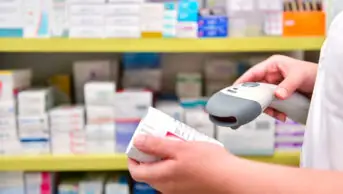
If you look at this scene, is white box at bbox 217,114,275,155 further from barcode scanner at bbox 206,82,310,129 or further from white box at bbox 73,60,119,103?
barcode scanner at bbox 206,82,310,129

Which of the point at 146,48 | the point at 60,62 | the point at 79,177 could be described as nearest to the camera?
the point at 146,48

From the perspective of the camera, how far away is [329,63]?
1.55 feet

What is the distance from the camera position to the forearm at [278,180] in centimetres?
34

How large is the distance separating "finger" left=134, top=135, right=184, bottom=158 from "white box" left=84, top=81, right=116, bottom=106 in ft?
2.31

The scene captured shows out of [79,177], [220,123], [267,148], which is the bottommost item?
[79,177]

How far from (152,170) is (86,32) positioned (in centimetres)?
73

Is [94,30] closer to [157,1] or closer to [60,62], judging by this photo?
[157,1]

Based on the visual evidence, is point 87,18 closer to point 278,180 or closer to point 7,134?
point 7,134

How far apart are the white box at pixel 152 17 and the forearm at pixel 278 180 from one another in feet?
2.46

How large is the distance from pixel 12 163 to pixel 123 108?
1.01ft

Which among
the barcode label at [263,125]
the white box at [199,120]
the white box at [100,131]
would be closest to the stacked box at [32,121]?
the white box at [100,131]

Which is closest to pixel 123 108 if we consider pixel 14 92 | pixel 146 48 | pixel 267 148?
pixel 146 48

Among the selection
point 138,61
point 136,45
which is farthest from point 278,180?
point 138,61

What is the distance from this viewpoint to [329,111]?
473 mm
